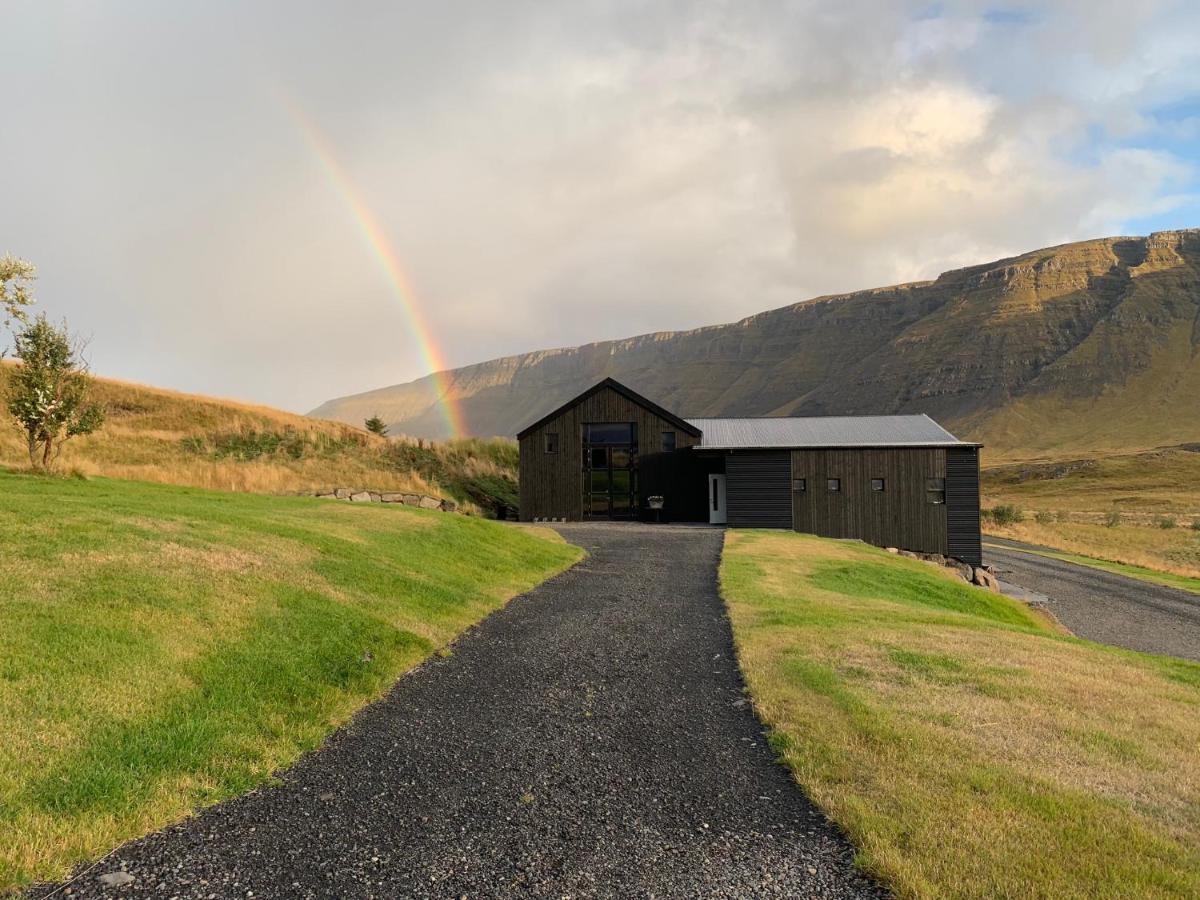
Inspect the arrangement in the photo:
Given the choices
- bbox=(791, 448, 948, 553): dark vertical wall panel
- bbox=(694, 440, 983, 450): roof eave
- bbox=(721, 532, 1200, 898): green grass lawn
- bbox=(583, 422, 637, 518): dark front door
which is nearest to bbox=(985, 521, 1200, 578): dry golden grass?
bbox=(791, 448, 948, 553): dark vertical wall panel

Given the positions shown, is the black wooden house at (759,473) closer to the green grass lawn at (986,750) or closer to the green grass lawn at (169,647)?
the green grass lawn at (986,750)

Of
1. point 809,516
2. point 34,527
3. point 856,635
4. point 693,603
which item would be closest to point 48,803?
point 34,527

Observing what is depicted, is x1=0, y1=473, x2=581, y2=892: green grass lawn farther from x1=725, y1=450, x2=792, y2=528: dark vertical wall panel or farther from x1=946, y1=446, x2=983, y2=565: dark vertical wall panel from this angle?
x1=946, y1=446, x2=983, y2=565: dark vertical wall panel

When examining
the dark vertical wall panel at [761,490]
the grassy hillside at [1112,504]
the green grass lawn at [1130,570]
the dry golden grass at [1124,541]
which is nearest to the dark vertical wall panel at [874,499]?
the dark vertical wall panel at [761,490]

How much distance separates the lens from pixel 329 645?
9.30m

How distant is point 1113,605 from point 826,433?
46.6ft

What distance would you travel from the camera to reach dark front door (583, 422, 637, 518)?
38.9m

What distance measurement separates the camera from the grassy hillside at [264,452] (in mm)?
32031

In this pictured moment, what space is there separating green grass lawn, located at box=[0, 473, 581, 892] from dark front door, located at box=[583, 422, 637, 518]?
23.0m

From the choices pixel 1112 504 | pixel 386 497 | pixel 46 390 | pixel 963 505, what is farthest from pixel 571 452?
pixel 1112 504

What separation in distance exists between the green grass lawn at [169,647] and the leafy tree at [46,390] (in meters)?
4.49

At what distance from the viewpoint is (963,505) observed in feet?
113

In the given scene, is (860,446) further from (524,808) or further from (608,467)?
(524,808)

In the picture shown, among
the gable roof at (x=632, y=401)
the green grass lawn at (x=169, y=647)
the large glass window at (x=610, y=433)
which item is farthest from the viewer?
the large glass window at (x=610, y=433)
